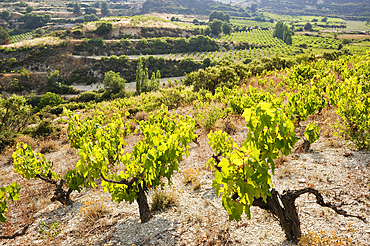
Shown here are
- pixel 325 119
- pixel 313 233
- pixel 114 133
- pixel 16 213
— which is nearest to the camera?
pixel 313 233

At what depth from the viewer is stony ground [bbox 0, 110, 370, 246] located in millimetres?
4074

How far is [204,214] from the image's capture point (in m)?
4.92

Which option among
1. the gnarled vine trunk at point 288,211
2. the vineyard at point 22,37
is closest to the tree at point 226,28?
the vineyard at point 22,37

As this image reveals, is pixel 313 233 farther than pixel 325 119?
No

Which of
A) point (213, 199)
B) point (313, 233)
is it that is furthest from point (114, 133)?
point (313, 233)

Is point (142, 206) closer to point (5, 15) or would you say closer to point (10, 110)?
point (10, 110)

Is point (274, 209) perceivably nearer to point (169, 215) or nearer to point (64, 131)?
point (169, 215)

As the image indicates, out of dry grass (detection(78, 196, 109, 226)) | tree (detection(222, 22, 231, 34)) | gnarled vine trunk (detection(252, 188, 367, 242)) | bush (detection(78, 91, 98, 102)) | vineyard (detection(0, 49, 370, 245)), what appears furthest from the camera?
tree (detection(222, 22, 231, 34))

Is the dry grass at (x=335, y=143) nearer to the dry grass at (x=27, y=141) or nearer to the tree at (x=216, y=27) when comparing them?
the dry grass at (x=27, y=141)

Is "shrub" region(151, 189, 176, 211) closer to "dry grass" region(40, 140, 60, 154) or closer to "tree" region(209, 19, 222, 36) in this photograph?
"dry grass" region(40, 140, 60, 154)

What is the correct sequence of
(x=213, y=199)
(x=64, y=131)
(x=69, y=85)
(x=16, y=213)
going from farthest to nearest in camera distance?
(x=69, y=85) < (x=64, y=131) < (x=16, y=213) < (x=213, y=199)

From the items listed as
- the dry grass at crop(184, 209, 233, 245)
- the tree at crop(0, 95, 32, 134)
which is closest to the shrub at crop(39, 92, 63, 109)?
the tree at crop(0, 95, 32, 134)

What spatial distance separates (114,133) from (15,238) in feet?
12.5

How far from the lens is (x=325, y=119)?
8789 millimetres
